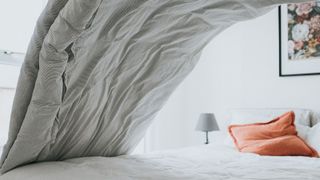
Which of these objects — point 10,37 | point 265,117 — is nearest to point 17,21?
point 10,37

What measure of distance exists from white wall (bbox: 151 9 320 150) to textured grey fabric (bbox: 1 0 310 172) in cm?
207

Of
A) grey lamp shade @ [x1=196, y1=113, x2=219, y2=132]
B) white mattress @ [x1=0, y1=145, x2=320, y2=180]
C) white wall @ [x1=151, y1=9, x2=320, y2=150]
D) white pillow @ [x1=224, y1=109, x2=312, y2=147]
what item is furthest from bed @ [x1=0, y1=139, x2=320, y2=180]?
white wall @ [x1=151, y1=9, x2=320, y2=150]

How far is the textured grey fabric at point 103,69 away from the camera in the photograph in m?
1.03

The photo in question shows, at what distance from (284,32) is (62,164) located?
9.53ft

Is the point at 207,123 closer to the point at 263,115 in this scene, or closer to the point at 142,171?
the point at 263,115

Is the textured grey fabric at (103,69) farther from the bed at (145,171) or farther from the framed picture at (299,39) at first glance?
the framed picture at (299,39)

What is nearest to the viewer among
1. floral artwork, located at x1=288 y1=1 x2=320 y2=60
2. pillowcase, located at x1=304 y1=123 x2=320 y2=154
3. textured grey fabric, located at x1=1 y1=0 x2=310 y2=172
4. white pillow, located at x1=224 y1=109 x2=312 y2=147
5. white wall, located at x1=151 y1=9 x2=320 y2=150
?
textured grey fabric, located at x1=1 y1=0 x2=310 y2=172

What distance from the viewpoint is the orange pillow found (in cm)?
248

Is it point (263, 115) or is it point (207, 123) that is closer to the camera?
point (263, 115)

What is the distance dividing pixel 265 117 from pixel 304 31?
0.95 meters

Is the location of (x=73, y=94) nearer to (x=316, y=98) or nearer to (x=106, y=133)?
(x=106, y=133)

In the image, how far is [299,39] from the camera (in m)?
3.42

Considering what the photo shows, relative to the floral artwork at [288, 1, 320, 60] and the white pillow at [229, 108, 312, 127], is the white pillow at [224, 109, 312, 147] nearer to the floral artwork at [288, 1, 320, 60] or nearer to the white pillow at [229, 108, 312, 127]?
the white pillow at [229, 108, 312, 127]

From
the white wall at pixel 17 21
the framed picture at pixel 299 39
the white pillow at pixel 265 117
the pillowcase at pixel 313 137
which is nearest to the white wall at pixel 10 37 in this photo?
the white wall at pixel 17 21
